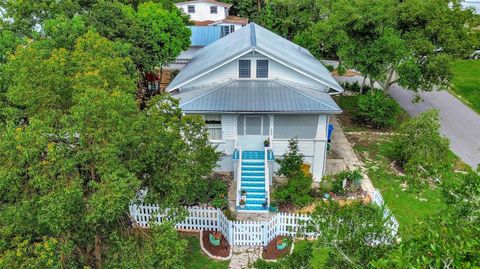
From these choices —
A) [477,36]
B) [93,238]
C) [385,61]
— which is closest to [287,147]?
[385,61]

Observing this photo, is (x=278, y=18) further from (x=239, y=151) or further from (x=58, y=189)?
(x=58, y=189)

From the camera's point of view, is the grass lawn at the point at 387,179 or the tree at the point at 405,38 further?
the tree at the point at 405,38

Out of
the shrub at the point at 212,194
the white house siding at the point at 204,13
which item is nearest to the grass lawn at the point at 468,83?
the shrub at the point at 212,194

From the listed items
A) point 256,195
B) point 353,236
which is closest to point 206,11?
point 256,195

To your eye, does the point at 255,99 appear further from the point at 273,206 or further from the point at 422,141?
the point at 422,141

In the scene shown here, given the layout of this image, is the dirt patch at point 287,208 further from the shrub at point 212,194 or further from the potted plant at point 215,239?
the potted plant at point 215,239
